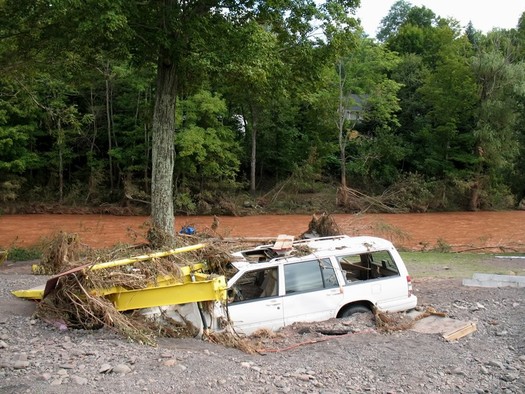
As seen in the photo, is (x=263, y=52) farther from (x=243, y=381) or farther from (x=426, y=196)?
(x=426, y=196)

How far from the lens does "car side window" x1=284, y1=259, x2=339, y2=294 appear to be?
8523 mm

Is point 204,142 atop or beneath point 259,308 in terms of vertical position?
atop

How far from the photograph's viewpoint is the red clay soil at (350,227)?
2338 cm

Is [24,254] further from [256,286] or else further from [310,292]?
[310,292]

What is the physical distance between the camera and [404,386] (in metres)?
6.04

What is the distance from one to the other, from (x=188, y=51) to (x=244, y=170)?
112 ft

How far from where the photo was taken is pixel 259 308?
27.2ft

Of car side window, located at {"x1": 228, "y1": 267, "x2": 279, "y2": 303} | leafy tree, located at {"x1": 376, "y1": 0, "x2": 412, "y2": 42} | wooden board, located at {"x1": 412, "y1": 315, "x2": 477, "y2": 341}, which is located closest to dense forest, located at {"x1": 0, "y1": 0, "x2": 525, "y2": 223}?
car side window, located at {"x1": 228, "y1": 267, "x2": 279, "y2": 303}

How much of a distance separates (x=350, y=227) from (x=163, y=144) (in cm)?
942

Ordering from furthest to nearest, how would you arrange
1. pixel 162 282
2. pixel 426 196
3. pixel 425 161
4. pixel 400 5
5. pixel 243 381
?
pixel 400 5
pixel 425 161
pixel 426 196
pixel 162 282
pixel 243 381

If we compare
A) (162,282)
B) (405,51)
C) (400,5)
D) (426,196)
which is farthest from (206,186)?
(400,5)

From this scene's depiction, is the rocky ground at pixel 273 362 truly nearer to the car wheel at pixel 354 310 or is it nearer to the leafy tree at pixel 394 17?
the car wheel at pixel 354 310

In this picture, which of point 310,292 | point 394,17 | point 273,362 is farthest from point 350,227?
point 394,17

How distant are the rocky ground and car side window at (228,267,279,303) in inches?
30.8
